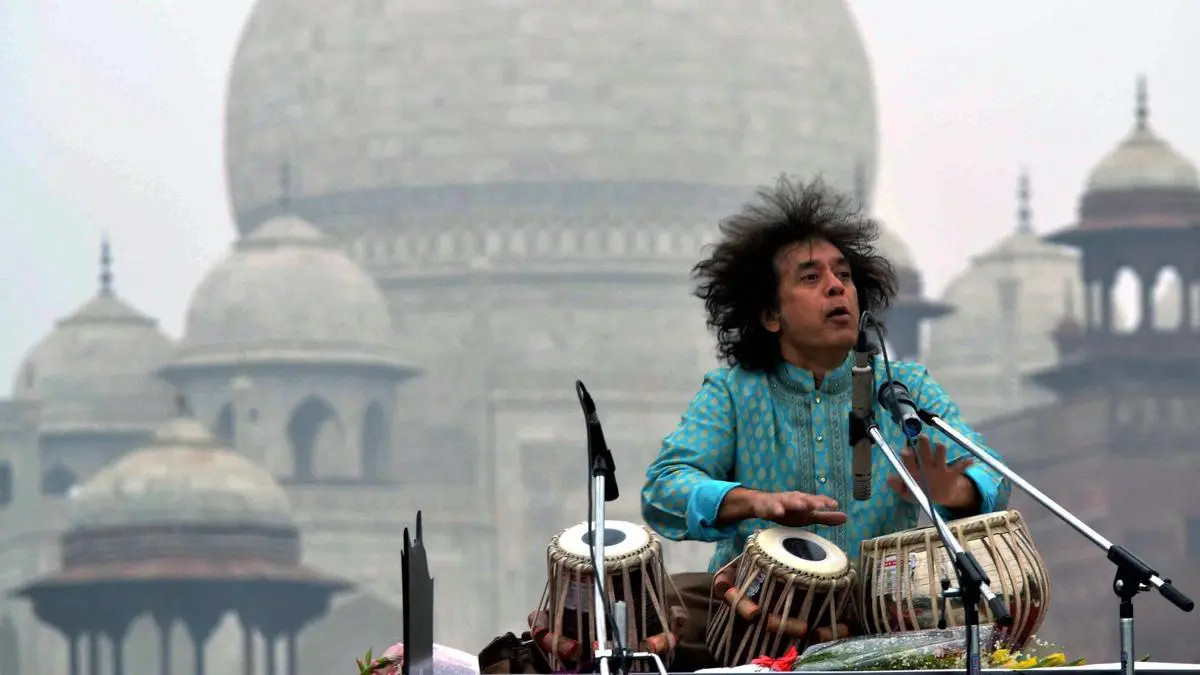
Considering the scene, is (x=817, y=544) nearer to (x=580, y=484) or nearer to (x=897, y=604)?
(x=897, y=604)

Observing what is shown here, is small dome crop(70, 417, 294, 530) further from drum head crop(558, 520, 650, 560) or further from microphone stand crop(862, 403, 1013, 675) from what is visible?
microphone stand crop(862, 403, 1013, 675)

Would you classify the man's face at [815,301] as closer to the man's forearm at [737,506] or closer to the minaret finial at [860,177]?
the man's forearm at [737,506]

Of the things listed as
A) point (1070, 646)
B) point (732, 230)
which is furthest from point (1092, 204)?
point (732, 230)

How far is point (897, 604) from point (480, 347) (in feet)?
179

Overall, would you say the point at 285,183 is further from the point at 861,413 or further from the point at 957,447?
the point at 861,413

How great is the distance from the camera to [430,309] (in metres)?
59.9

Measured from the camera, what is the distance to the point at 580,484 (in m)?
53.4

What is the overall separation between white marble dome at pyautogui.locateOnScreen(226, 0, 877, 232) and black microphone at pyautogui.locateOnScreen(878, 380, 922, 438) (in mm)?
56543

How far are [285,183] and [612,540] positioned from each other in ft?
185

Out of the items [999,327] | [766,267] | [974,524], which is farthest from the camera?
[999,327]

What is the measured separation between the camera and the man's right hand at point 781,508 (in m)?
5.34

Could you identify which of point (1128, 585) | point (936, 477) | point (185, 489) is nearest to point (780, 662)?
point (936, 477)

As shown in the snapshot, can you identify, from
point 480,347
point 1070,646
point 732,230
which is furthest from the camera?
point 480,347

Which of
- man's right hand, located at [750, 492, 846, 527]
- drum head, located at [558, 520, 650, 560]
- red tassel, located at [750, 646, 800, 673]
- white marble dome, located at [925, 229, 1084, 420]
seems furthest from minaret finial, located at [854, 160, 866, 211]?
red tassel, located at [750, 646, 800, 673]
